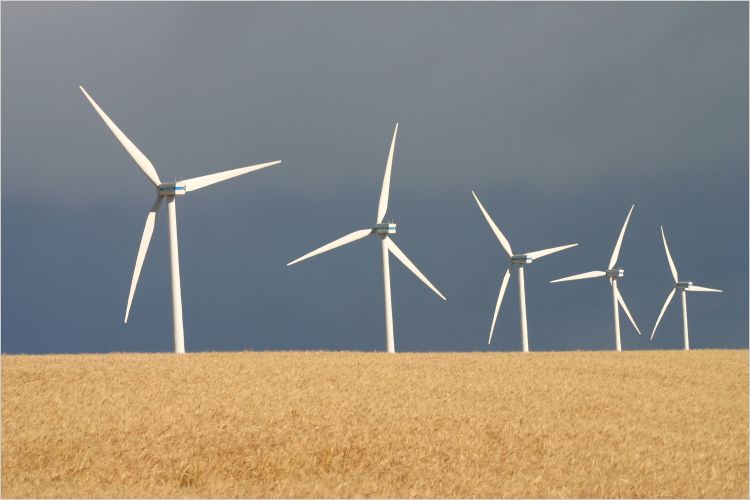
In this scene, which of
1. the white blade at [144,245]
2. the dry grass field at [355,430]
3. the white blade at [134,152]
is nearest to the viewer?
the dry grass field at [355,430]

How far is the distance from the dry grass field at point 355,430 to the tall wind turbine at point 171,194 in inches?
177

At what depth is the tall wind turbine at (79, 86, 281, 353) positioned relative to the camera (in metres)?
51.8

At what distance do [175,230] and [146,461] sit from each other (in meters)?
27.2

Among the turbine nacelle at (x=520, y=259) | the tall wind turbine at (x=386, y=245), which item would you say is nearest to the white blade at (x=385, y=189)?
the tall wind turbine at (x=386, y=245)

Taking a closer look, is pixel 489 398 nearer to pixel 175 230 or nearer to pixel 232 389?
pixel 232 389

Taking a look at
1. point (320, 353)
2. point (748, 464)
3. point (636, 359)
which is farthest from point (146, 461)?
point (636, 359)

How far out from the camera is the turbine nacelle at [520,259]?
7312 cm

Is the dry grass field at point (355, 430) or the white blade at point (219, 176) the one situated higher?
the white blade at point (219, 176)

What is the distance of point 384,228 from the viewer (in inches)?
2584

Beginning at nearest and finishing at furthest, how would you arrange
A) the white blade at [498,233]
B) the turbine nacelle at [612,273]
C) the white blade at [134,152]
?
the white blade at [134,152] → the white blade at [498,233] → the turbine nacelle at [612,273]

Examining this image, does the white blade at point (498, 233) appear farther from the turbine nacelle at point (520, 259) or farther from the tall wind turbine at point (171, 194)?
the tall wind turbine at point (171, 194)

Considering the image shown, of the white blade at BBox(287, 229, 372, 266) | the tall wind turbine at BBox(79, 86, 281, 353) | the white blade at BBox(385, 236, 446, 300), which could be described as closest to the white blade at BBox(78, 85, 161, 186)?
the tall wind turbine at BBox(79, 86, 281, 353)

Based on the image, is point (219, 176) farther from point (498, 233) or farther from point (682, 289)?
point (682, 289)

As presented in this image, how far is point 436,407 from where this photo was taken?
35844 mm
